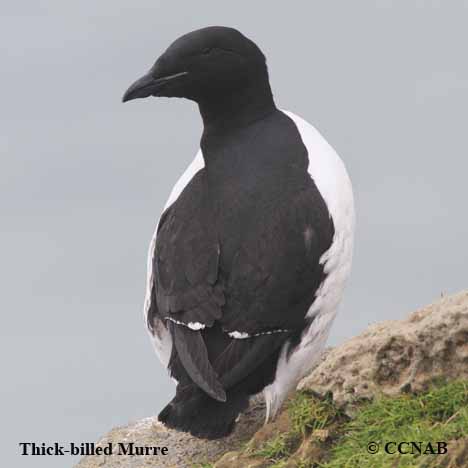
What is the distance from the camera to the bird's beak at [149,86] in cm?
802

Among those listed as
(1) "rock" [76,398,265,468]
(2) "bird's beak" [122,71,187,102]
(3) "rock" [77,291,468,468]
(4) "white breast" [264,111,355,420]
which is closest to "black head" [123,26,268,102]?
(2) "bird's beak" [122,71,187,102]

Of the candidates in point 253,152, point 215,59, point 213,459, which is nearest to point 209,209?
point 253,152

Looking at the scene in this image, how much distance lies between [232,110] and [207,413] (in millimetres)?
2032

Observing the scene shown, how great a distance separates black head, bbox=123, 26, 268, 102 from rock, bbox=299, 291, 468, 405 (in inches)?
76.5

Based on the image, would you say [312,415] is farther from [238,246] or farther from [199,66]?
[199,66]

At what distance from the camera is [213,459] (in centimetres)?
780

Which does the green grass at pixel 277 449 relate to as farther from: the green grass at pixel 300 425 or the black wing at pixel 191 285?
the black wing at pixel 191 285

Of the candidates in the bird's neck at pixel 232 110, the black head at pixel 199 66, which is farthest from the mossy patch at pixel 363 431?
the black head at pixel 199 66

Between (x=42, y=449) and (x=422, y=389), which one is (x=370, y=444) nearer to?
(x=422, y=389)

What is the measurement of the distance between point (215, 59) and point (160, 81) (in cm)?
38

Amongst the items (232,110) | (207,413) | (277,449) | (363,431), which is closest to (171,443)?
(207,413)

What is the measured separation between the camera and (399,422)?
6875 mm

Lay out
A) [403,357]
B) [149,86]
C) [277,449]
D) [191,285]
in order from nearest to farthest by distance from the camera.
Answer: [403,357] → [277,449] → [191,285] → [149,86]

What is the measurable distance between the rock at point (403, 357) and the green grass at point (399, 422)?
9 cm
